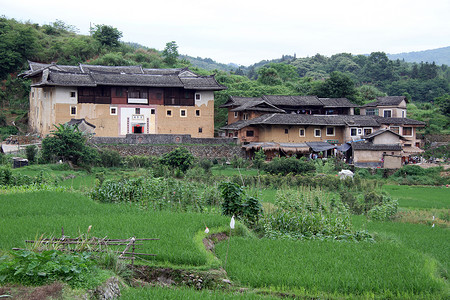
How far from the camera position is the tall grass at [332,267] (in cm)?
696

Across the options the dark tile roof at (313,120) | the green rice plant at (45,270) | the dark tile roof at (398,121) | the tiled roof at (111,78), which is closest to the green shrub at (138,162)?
the tiled roof at (111,78)

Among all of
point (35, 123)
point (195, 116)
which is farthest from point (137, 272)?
point (35, 123)

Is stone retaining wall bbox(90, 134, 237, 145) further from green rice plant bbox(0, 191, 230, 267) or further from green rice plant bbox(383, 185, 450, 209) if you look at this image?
green rice plant bbox(0, 191, 230, 267)

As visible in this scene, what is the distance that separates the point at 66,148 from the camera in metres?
25.7

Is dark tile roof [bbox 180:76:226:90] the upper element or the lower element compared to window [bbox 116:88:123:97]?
upper

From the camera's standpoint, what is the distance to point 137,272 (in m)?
7.48

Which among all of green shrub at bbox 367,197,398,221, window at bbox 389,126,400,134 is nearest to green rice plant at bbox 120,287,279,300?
green shrub at bbox 367,197,398,221

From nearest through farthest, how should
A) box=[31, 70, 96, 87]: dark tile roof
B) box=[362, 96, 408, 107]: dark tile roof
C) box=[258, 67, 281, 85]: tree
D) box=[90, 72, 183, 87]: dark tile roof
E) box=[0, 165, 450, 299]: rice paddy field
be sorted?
box=[0, 165, 450, 299]: rice paddy field
box=[31, 70, 96, 87]: dark tile roof
box=[90, 72, 183, 87]: dark tile roof
box=[362, 96, 408, 107]: dark tile roof
box=[258, 67, 281, 85]: tree

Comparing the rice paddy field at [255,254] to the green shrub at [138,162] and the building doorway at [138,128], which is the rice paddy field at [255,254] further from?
the building doorway at [138,128]

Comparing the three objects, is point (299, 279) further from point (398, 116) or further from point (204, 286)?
point (398, 116)

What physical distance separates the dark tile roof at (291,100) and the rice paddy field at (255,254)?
2571cm

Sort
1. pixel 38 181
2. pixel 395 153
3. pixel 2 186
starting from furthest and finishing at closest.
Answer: pixel 395 153
pixel 38 181
pixel 2 186

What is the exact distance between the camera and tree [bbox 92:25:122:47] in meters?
54.1

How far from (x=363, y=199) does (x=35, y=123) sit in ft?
95.7
